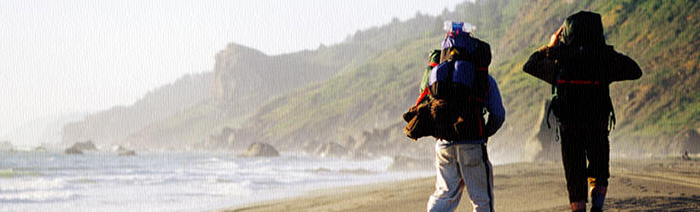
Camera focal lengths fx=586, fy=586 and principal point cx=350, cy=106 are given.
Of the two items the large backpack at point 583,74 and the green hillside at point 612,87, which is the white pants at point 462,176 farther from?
the green hillside at point 612,87

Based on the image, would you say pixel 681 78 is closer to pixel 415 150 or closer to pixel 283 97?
pixel 415 150

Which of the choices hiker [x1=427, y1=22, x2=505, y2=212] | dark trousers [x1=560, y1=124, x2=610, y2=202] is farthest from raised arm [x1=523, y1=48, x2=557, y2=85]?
hiker [x1=427, y1=22, x2=505, y2=212]

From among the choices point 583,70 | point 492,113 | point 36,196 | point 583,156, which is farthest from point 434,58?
point 36,196

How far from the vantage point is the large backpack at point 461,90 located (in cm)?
415

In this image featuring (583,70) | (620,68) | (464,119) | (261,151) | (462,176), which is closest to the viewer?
(464,119)

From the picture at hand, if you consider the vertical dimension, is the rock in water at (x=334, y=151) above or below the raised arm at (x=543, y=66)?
below

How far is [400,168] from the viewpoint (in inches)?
1304

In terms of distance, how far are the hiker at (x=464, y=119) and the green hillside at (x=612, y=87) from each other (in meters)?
33.5

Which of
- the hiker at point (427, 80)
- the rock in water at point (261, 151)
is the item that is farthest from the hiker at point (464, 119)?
the rock in water at point (261, 151)

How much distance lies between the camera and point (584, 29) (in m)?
4.86

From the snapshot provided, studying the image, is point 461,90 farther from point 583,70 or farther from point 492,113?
point 583,70

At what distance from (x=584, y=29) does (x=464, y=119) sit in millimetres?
1534

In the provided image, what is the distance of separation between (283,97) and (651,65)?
488ft

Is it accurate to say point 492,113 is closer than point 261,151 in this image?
Yes
